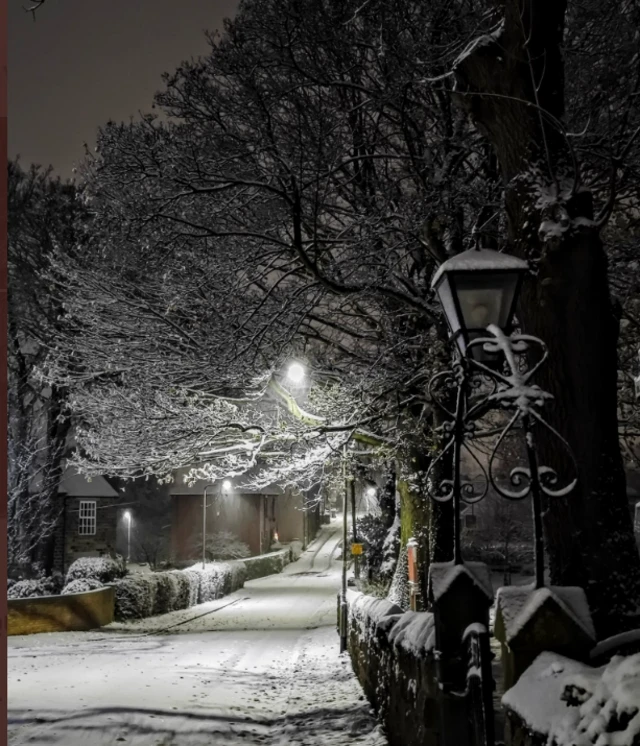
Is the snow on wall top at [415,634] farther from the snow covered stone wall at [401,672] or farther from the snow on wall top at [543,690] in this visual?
the snow on wall top at [543,690]

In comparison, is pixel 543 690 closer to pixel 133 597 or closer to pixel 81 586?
pixel 81 586

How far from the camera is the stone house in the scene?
41.9m

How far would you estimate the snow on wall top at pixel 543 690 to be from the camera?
126 inches

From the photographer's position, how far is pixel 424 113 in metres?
12.2

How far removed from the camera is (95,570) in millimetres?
25719

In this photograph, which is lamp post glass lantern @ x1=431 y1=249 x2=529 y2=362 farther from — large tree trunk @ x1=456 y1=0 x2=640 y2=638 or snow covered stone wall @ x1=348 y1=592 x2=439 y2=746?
snow covered stone wall @ x1=348 y1=592 x2=439 y2=746

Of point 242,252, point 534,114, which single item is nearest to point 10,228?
point 242,252

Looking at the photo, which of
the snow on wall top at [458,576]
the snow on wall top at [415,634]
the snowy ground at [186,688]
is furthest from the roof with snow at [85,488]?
the snow on wall top at [458,576]

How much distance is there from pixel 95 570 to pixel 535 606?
2426 cm

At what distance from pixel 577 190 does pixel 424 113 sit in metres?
6.49

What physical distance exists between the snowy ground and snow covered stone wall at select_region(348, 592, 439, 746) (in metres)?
0.55

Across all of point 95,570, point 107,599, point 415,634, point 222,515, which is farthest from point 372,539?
point 222,515

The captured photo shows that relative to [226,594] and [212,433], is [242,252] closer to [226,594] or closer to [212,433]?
[212,433]

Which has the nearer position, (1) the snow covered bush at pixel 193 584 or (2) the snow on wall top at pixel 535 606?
(2) the snow on wall top at pixel 535 606
